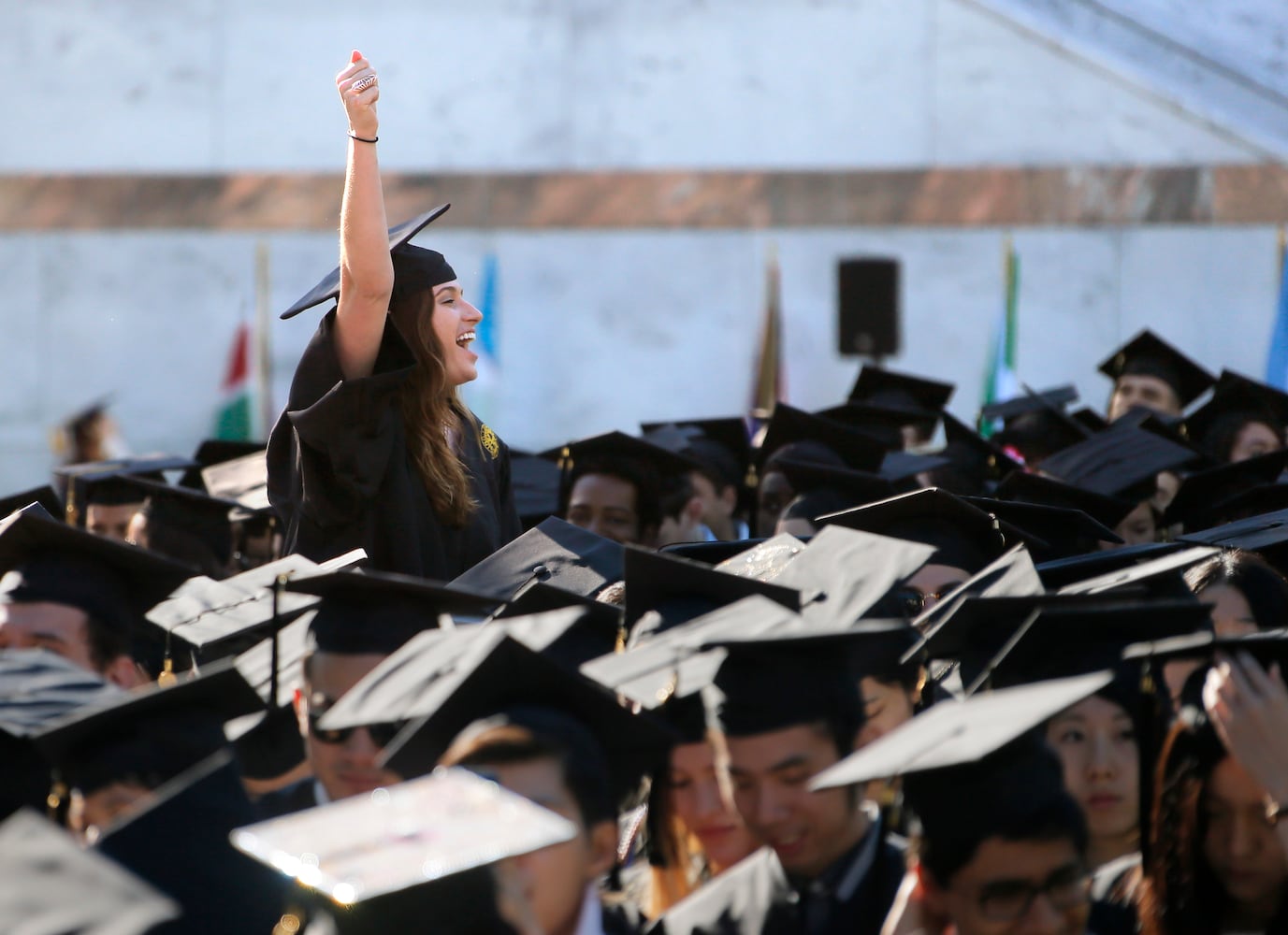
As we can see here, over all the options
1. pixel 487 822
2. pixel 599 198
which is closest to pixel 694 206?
pixel 599 198

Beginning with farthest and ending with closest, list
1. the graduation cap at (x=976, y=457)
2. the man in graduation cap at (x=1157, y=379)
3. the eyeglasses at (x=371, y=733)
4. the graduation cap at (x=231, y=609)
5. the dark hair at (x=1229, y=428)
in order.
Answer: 1. the man in graduation cap at (x=1157, y=379)
2. the dark hair at (x=1229, y=428)
3. the graduation cap at (x=976, y=457)
4. the graduation cap at (x=231, y=609)
5. the eyeglasses at (x=371, y=733)

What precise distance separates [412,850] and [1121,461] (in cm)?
399

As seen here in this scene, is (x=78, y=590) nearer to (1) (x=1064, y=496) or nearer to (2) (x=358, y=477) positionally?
(2) (x=358, y=477)

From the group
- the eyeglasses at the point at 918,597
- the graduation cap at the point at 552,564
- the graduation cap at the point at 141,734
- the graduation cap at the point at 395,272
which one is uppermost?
the graduation cap at the point at 395,272

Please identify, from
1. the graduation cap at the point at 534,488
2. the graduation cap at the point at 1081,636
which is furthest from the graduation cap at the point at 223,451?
the graduation cap at the point at 1081,636

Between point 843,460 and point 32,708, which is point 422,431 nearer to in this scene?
point 32,708

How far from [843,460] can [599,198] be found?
20.6 feet

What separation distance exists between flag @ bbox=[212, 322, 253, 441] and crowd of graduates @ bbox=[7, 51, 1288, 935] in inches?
305

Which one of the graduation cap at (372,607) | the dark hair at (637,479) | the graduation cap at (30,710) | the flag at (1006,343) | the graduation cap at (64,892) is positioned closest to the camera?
the graduation cap at (64,892)

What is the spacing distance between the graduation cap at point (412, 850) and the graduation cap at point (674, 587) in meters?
1.03

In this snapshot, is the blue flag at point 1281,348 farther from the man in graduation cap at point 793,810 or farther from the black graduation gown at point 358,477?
the man in graduation cap at point 793,810

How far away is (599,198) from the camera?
1197 cm

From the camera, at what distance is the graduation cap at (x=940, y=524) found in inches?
166

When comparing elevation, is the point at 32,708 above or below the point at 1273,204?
below
